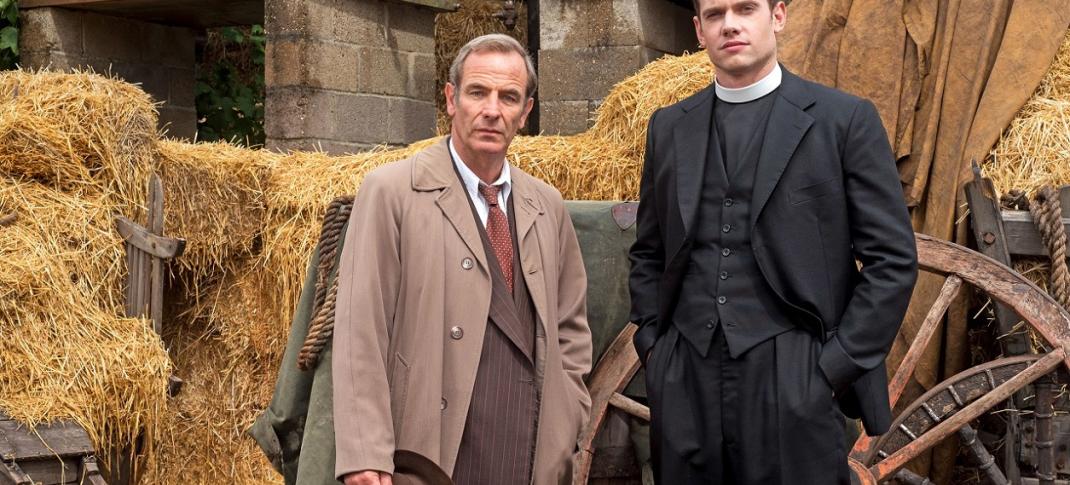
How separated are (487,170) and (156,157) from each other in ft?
9.93

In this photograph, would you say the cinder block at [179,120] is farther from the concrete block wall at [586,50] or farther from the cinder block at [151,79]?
the concrete block wall at [586,50]

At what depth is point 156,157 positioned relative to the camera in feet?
18.0

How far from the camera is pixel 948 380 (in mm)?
3613

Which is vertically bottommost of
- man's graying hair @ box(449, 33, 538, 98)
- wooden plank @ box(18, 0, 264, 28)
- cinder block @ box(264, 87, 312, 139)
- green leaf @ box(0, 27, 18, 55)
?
man's graying hair @ box(449, 33, 538, 98)

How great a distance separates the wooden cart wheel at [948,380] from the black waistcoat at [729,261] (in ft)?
2.94

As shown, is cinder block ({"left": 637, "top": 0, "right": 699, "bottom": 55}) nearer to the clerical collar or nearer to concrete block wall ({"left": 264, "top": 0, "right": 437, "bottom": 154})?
concrete block wall ({"left": 264, "top": 0, "right": 437, "bottom": 154})

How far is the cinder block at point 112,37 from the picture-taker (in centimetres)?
783

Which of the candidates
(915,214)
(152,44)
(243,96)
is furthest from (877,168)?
(243,96)

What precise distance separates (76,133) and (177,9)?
2862mm

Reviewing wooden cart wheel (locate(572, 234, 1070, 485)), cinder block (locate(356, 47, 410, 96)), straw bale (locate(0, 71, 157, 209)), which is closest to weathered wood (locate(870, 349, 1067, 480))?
wooden cart wheel (locate(572, 234, 1070, 485))

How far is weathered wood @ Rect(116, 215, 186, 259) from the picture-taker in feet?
16.7

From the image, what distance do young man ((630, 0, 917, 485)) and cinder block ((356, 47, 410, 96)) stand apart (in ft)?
14.3

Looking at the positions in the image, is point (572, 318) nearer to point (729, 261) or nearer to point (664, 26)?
point (729, 261)

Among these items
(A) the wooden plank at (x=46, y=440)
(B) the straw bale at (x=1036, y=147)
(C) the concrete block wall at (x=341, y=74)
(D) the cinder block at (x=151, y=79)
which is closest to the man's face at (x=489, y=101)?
(B) the straw bale at (x=1036, y=147)
